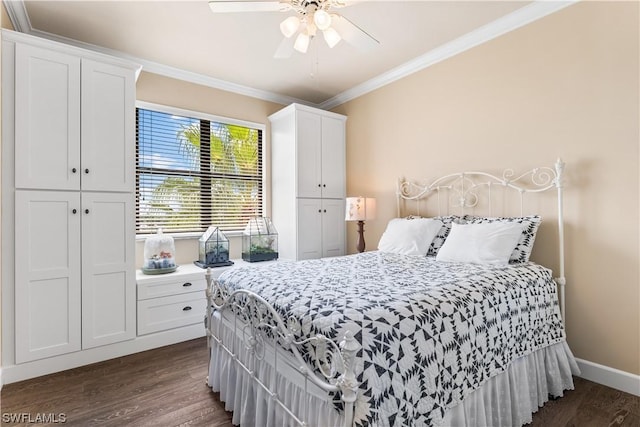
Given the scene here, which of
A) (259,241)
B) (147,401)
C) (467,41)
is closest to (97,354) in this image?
(147,401)

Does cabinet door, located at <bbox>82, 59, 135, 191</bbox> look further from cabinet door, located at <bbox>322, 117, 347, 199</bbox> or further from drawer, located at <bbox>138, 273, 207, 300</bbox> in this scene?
cabinet door, located at <bbox>322, 117, 347, 199</bbox>

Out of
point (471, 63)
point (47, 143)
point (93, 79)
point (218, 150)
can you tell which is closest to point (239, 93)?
point (218, 150)

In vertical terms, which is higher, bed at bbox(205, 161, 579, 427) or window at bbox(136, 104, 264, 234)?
window at bbox(136, 104, 264, 234)

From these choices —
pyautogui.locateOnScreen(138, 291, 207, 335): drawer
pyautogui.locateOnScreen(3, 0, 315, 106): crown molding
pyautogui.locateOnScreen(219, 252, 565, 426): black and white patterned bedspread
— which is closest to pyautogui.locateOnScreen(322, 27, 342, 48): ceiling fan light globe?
pyautogui.locateOnScreen(219, 252, 565, 426): black and white patterned bedspread

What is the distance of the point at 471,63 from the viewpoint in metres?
2.88

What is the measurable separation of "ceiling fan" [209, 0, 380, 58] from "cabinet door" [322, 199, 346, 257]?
2.16 meters

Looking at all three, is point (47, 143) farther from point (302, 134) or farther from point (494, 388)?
point (494, 388)

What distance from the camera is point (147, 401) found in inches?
78.6

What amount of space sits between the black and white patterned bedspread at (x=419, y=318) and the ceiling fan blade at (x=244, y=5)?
5.11ft

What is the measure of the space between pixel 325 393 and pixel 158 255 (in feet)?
7.95

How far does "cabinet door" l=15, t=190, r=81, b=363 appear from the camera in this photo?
7.35ft

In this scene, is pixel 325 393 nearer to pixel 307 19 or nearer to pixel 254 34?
pixel 307 19

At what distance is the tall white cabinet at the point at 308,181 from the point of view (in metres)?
3.78

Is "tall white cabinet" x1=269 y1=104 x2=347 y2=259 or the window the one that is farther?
"tall white cabinet" x1=269 y1=104 x2=347 y2=259
